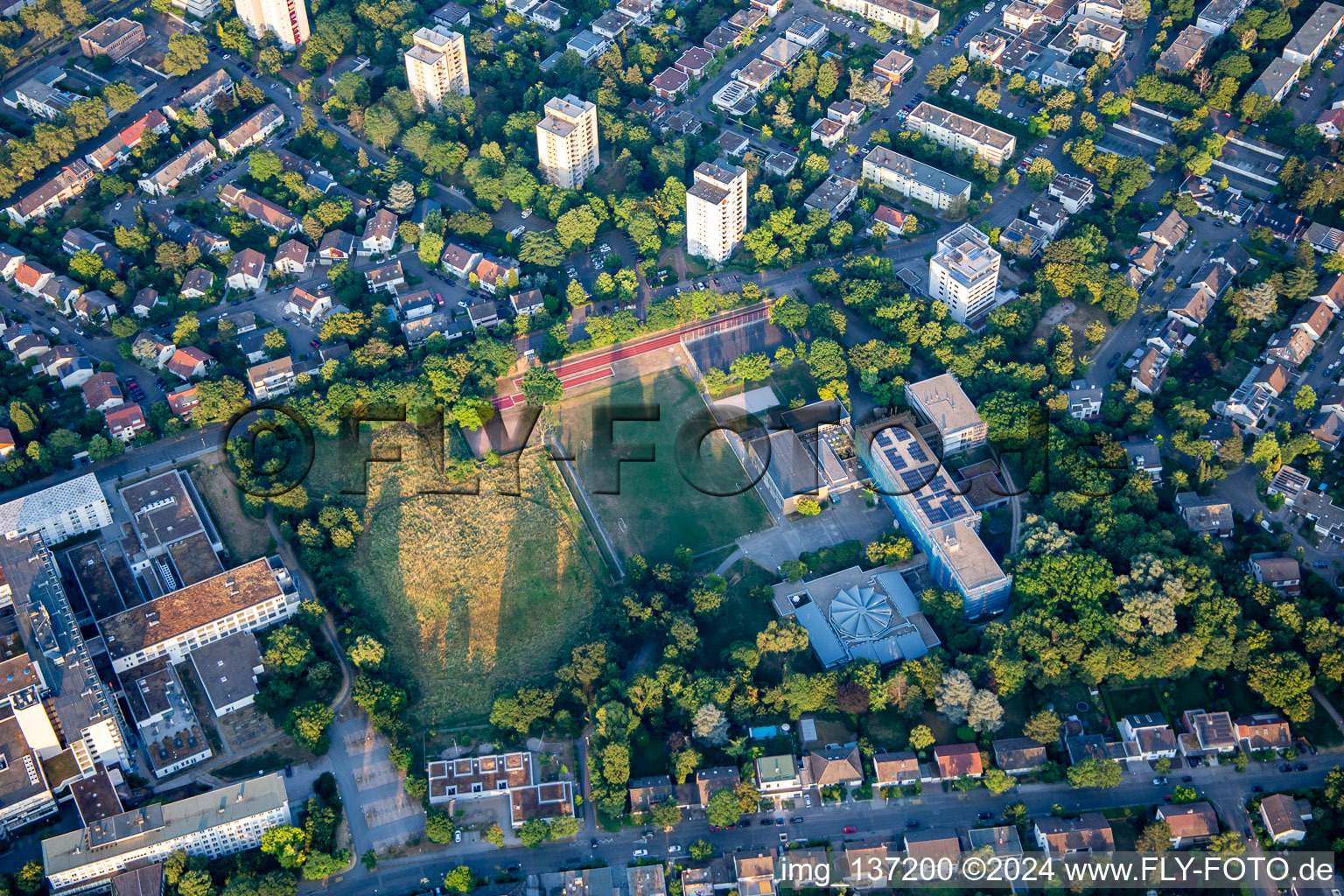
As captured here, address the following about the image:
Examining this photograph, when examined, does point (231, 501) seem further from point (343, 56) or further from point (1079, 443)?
point (1079, 443)

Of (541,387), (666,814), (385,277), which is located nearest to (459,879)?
(666,814)

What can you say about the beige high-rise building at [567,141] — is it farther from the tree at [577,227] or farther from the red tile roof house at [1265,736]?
the red tile roof house at [1265,736]

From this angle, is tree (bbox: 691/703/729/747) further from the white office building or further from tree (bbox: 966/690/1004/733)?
the white office building

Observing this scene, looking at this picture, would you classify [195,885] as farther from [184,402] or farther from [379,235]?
[379,235]

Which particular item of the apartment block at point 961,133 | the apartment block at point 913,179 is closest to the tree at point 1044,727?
the apartment block at point 913,179

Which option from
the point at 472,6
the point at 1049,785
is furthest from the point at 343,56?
the point at 1049,785

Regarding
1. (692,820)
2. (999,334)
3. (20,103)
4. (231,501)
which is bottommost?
(692,820)

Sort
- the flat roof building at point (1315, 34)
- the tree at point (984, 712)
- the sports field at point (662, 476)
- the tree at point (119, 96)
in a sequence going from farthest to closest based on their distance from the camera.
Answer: the tree at point (119, 96) → the flat roof building at point (1315, 34) → the sports field at point (662, 476) → the tree at point (984, 712)

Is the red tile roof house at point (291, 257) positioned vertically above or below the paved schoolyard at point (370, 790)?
above
